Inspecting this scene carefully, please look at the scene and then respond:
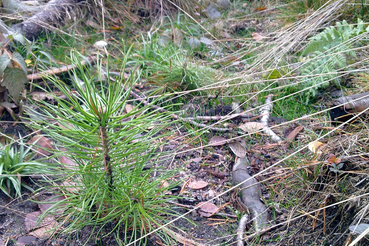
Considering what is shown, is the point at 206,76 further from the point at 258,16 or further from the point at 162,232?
the point at 258,16

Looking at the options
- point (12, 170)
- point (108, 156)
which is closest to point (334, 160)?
point (108, 156)

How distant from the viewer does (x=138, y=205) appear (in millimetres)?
1437

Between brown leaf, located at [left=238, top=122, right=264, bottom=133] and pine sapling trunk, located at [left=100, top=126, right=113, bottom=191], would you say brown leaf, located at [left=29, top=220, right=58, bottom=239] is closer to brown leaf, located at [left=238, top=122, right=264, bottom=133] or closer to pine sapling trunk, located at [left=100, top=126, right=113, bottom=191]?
pine sapling trunk, located at [left=100, top=126, right=113, bottom=191]

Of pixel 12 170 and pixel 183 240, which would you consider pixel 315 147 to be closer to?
pixel 183 240

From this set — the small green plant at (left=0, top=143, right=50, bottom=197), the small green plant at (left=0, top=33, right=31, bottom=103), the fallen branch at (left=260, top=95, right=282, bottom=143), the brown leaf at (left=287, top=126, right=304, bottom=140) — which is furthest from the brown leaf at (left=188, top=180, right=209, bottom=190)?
the small green plant at (left=0, top=33, right=31, bottom=103)

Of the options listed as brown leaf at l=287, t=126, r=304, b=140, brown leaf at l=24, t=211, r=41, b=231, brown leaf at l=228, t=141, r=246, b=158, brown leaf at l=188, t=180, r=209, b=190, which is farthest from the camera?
brown leaf at l=287, t=126, r=304, b=140

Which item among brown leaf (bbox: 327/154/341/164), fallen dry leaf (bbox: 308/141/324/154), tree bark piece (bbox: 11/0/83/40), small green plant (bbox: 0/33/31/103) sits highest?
tree bark piece (bbox: 11/0/83/40)

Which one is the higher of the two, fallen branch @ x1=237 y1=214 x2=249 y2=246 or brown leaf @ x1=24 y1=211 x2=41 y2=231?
brown leaf @ x1=24 y1=211 x2=41 y2=231

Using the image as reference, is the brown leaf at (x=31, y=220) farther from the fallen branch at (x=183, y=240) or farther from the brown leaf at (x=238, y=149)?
the brown leaf at (x=238, y=149)

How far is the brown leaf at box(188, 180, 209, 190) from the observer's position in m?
1.90

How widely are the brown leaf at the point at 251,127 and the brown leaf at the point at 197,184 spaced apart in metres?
0.50

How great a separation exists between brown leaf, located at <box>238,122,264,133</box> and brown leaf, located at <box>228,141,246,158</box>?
150 mm

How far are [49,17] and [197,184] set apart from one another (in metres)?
2.21

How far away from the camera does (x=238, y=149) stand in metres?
2.08
